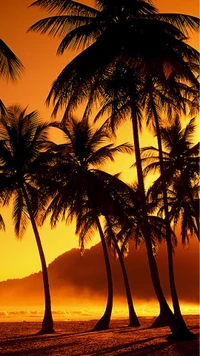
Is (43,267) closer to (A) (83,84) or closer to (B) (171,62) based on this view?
(A) (83,84)

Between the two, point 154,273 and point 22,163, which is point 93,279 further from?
point 154,273

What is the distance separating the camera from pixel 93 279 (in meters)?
160

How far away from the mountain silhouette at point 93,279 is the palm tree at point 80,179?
111 metres

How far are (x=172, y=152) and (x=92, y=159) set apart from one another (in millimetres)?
4249

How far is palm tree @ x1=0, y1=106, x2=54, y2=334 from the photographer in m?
22.1

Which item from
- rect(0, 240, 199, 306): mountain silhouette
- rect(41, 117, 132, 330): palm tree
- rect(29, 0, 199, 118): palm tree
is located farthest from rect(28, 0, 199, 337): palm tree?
rect(0, 240, 199, 306): mountain silhouette

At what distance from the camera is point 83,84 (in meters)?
14.8

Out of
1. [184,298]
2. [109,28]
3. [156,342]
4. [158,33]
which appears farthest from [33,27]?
[184,298]

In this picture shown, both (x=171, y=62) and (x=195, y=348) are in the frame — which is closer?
(x=195, y=348)

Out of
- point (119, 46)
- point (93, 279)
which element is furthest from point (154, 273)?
point (93, 279)

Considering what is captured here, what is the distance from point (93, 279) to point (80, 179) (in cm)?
14097

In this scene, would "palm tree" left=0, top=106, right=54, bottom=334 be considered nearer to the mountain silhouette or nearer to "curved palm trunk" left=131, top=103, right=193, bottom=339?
"curved palm trunk" left=131, top=103, right=193, bottom=339

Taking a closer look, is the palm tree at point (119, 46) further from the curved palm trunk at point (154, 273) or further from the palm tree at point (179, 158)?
the palm tree at point (179, 158)

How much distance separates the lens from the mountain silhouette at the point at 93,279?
13600 centimetres
